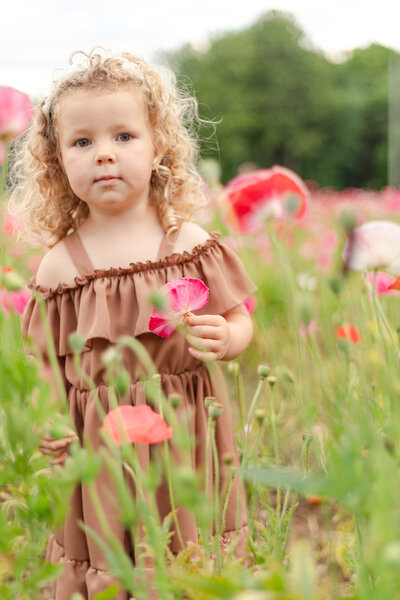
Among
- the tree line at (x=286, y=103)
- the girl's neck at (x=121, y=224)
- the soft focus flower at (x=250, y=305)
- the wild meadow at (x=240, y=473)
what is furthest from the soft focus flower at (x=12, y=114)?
the tree line at (x=286, y=103)

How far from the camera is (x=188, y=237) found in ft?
3.54

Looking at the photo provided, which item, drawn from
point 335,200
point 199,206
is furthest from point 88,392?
point 335,200

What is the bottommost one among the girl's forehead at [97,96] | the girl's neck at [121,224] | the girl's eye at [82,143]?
the girl's neck at [121,224]

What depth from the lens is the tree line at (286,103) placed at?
23484mm

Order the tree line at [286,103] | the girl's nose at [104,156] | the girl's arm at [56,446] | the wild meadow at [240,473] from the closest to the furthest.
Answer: the wild meadow at [240,473] < the girl's arm at [56,446] < the girl's nose at [104,156] < the tree line at [286,103]

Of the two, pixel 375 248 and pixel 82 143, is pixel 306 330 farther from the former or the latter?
pixel 82 143

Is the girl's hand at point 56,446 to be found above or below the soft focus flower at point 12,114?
below

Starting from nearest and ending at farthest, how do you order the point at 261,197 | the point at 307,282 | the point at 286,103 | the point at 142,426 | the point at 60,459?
the point at 142,426 < the point at 60,459 < the point at 261,197 < the point at 307,282 < the point at 286,103

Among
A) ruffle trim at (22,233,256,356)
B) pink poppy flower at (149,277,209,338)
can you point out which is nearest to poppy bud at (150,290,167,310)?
pink poppy flower at (149,277,209,338)

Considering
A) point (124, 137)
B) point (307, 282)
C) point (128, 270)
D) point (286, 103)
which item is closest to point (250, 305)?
point (307, 282)

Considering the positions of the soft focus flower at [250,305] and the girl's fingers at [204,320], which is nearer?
the girl's fingers at [204,320]

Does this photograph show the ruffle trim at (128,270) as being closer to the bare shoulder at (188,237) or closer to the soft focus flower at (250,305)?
the bare shoulder at (188,237)

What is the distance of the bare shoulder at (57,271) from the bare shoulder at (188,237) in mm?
169

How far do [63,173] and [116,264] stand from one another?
23 centimetres
